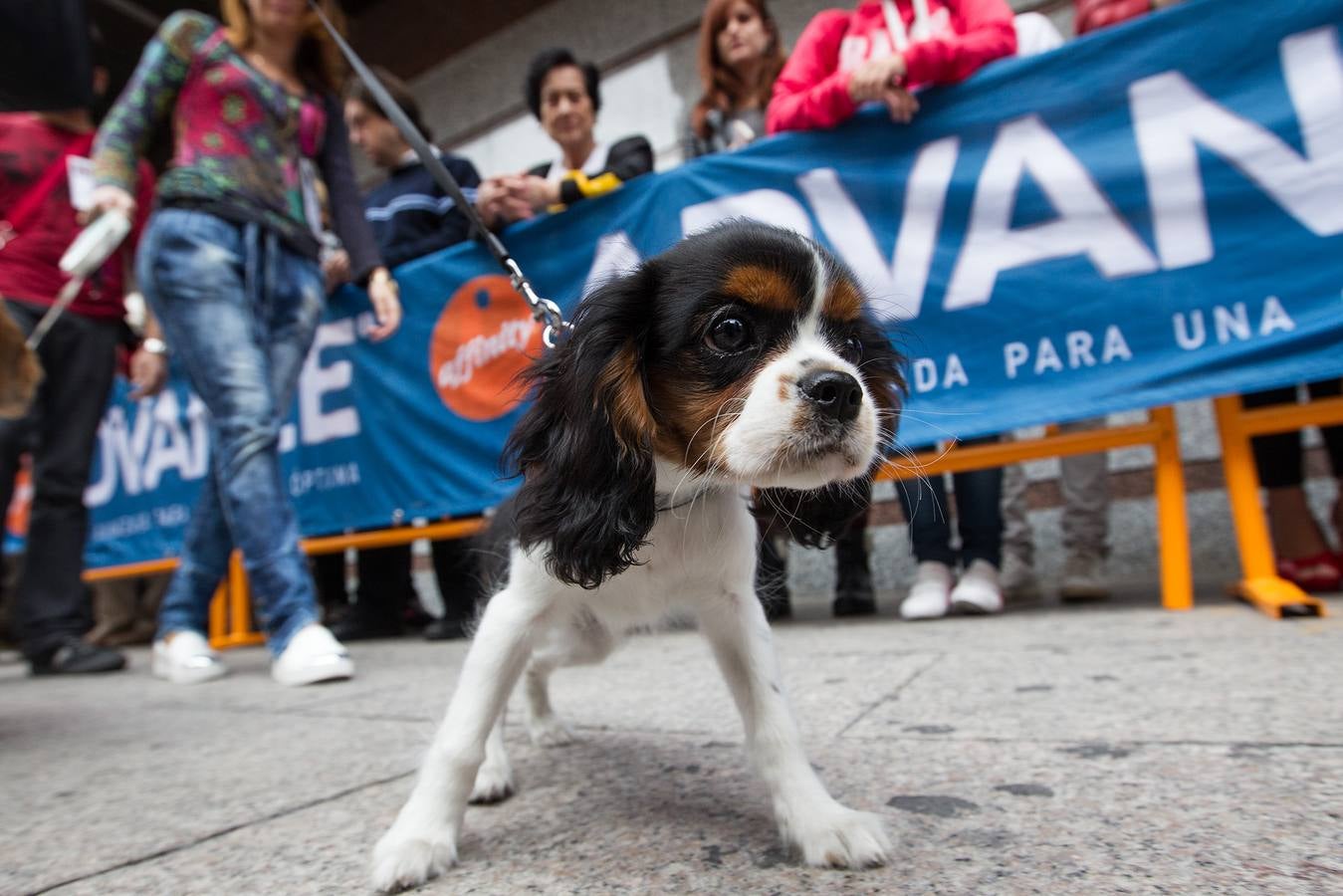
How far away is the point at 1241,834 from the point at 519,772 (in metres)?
1.18

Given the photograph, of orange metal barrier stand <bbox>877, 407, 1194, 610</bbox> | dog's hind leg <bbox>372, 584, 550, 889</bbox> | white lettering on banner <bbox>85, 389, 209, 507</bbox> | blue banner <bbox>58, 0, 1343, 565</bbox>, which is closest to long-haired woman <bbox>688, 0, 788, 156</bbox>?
blue banner <bbox>58, 0, 1343, 565</bbox>

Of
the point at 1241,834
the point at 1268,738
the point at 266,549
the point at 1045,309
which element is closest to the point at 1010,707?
the point at 1268,738

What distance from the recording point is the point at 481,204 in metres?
3.86

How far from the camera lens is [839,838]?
43.9 inches

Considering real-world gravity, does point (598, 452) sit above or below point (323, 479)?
below

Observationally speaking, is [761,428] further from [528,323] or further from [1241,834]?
[528,323]


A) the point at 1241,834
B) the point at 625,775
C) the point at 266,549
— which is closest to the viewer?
the point at 1241,834

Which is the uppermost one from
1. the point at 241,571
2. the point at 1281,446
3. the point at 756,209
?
the point at 756,209

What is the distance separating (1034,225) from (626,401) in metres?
2.40

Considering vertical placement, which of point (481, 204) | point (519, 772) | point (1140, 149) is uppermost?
point (481, 204)

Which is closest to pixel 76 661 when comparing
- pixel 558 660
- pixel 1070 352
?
pixel 558 660

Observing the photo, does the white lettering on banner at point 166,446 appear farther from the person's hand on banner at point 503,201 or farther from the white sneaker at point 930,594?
the white sneaker at point 930,594

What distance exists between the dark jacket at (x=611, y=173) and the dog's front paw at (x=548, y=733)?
2.48m

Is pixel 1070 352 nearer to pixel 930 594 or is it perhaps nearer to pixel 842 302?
pixel 930 594
